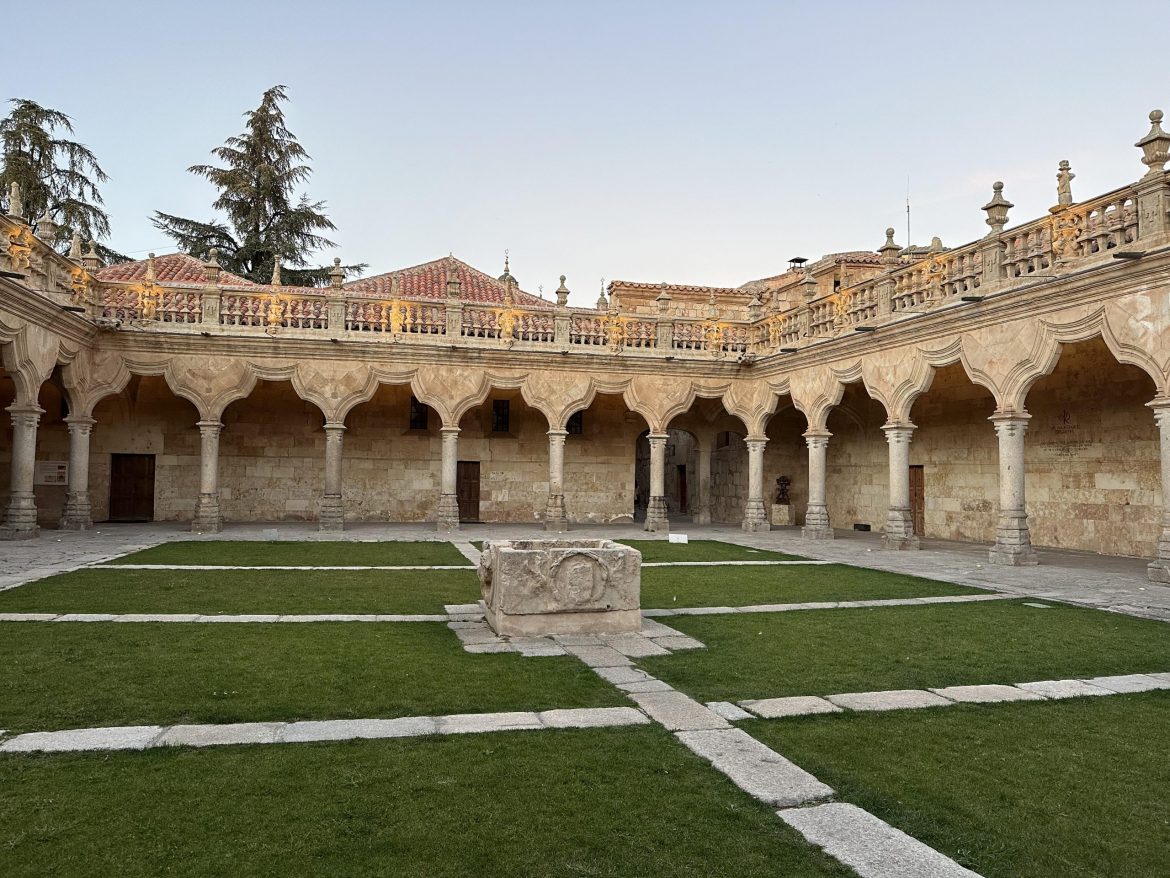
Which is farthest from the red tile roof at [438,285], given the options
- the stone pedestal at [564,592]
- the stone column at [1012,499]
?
the stone pedestal at [564,592]

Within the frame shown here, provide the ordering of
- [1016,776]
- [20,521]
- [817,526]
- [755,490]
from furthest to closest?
1. [755,490]
2. [817,526]
3. [20,521]
4. [1016,776]

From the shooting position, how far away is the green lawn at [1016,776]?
119 inches

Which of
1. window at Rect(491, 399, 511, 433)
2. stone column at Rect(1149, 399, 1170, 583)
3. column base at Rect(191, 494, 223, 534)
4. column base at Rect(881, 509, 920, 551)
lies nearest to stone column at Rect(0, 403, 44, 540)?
column base at Rect(191, 494, 223, 534)

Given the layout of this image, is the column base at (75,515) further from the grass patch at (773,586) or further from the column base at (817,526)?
the column base at (817,526)

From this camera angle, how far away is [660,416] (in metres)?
20.6

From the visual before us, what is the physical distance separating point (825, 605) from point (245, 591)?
6511mm

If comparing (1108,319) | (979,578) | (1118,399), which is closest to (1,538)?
(979,578)

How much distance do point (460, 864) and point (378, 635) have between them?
406 centimetres

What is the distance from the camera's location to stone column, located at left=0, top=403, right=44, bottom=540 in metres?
14.9

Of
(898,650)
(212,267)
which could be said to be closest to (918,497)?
(898,650)

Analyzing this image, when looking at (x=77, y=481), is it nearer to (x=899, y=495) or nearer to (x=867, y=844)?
(x=899, y=495)

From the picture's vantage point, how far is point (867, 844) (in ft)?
9.91

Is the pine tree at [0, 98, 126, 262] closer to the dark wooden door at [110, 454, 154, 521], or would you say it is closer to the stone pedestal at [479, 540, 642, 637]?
the dark wooden door at [110, 454, 154, 521]

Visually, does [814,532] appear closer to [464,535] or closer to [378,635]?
[464,535]
